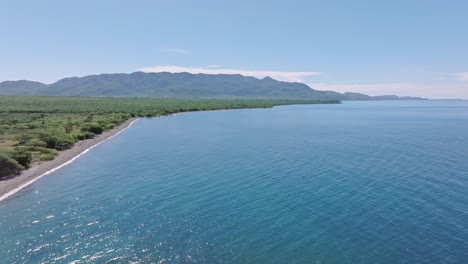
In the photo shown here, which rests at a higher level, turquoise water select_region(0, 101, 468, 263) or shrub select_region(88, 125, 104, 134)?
shrub select_region(88, 125, 104, 134)

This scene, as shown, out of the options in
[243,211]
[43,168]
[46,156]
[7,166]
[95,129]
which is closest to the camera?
[243,211]

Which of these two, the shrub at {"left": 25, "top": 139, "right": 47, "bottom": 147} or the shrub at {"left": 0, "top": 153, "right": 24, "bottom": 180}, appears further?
the shrub at {"left": 25, "top": 139, "right": 47, "bottom": 147}

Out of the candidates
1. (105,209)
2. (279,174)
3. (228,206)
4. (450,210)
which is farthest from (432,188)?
(105,209)

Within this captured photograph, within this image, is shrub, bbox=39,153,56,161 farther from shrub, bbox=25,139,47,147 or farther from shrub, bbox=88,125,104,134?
shrub, bbox=88,125,104,134

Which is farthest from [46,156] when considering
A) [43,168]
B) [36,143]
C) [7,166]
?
[7,166]

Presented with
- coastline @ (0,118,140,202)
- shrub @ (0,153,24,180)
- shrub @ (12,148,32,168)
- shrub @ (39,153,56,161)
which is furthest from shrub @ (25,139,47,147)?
shrub @ (0,153,24,180)

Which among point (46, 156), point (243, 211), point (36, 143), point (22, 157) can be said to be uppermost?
point (36, 143)

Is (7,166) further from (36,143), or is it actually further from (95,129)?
(95,129)

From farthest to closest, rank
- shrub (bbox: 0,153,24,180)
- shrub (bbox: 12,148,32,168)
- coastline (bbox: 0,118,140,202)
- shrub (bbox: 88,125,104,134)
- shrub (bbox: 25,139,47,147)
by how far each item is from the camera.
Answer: shrub (bbox: 88,125,104,134)
shrub (bbox: 25,139,47,147)
shrub (bbox: 12,148,32,168)
shrub (bbox: 0,153,24,180)
coastline (bbox: 0,118,140,202)
